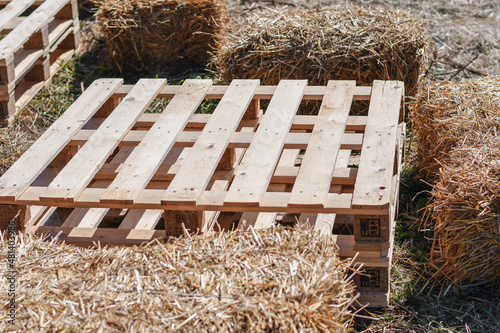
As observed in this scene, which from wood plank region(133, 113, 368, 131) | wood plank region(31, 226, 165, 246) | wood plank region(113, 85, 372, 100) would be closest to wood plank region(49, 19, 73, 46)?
wood plank region(113, 85, 372, 100)

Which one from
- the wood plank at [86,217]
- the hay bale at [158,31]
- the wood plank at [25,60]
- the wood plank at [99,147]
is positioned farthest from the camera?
the hay bale at [158,31]

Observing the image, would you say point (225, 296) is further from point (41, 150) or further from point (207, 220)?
point (41, 150)

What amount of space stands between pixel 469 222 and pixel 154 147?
→ 179 cm

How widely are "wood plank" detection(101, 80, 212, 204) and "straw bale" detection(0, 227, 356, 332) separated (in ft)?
1.80

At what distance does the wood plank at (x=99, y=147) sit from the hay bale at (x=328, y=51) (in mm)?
1105

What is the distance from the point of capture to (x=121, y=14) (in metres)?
6.73

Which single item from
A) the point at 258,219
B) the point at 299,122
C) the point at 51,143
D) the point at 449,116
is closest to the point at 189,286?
the point at 258,219

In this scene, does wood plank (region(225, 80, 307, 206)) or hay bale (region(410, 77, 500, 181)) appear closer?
wood plank (region(225, 80, 307, 206))

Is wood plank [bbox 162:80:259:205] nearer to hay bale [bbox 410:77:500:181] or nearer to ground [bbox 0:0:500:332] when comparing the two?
ground [bbox 0:0:500:332]

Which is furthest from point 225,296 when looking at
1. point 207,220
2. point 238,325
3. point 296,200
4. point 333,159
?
point 333,159

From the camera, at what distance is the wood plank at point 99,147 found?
3.64 meters

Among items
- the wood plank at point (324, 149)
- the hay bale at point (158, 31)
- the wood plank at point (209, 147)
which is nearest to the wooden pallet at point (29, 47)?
the hay bale at point (158, 31)

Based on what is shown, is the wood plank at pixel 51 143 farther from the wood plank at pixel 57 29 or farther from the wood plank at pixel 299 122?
the wood plank at pixel 57 29

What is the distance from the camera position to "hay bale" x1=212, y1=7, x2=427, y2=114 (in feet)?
18.9
